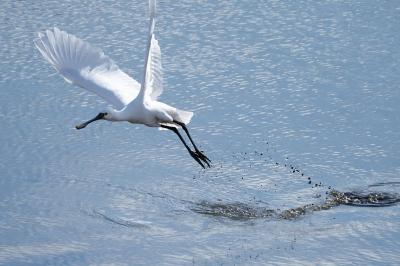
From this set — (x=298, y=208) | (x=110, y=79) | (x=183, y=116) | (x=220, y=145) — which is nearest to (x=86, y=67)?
(x=110, y=79)

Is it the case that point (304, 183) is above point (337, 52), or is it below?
below

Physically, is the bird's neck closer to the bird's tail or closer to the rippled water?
the bird's tail

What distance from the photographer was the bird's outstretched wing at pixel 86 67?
27.6ft

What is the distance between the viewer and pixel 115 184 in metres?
8.45

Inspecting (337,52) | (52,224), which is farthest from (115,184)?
(337,52)

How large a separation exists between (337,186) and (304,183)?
281 millimetres

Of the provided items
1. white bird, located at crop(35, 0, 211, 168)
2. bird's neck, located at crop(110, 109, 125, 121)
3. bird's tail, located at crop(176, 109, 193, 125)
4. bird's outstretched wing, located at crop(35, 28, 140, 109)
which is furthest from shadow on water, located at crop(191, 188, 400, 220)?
bird's outstretched wing, located at crop(35, 28, 140, 109)

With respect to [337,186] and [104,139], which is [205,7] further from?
[337,186]

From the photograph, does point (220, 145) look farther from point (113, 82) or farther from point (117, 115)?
point (117, 115)

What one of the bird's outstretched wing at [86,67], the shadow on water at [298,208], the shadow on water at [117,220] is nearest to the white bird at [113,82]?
the bird's outstretched wing at [86,67]

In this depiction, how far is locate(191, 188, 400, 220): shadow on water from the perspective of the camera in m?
7.93

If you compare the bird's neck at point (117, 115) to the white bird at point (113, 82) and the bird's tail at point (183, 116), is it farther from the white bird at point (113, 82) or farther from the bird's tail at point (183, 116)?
the bird's tail at point (183, 116)

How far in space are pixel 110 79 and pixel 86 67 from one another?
0.23 metres

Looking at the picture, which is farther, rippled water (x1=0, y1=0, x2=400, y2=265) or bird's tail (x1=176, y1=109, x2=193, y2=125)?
bird's tail (x1=176, y1=109, x2=193, y2=125)
